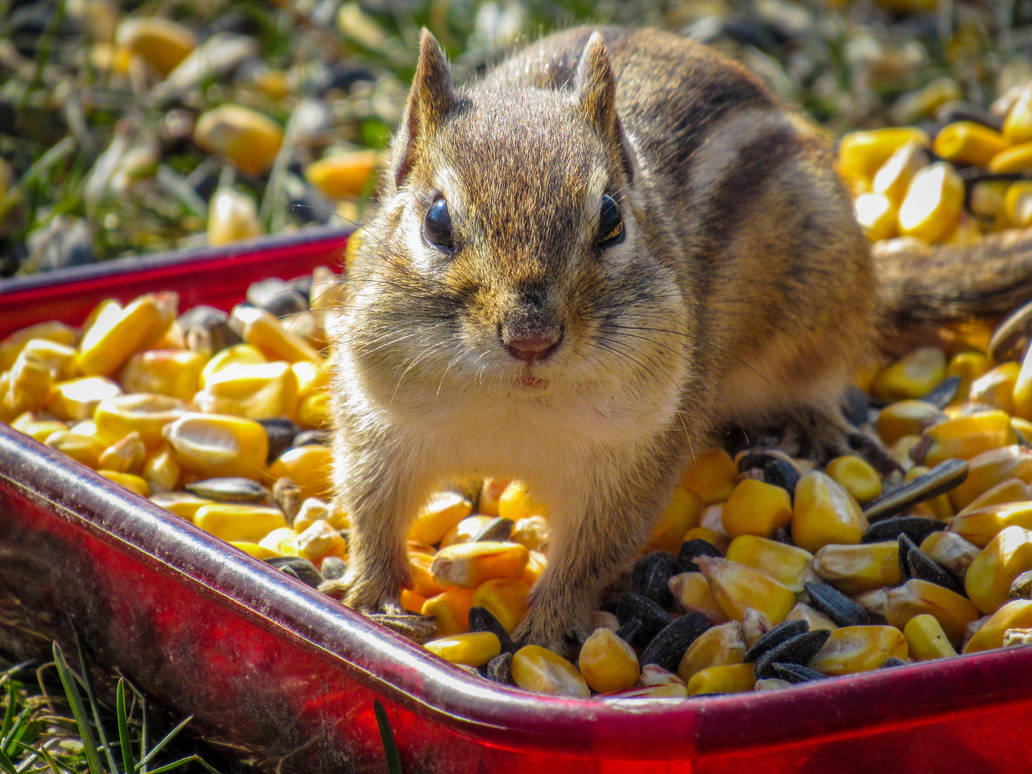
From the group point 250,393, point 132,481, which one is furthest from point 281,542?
point 250,393

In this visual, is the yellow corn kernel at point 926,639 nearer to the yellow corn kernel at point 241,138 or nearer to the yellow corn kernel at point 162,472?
the yellow corn kernel at point 162,472

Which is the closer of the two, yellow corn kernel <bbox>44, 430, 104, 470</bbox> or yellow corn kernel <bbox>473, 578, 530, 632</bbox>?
yellow corn kernel <bbox>473, 578, 530, 632</bbox>

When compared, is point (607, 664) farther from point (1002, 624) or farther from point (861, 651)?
point (1002, 624)

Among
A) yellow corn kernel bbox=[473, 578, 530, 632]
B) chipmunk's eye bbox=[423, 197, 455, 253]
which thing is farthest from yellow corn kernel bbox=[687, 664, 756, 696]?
chipmunk's eye bbox=[423, 197, 455, 253]

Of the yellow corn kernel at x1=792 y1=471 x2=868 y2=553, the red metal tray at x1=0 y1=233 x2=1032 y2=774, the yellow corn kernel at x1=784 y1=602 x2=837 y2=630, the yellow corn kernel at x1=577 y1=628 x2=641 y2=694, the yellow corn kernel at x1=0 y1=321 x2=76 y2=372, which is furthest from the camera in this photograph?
the yellow corn kernel at x1=0 y1=321 x2=76 y2=372

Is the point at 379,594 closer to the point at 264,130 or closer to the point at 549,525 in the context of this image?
the point at 549,525

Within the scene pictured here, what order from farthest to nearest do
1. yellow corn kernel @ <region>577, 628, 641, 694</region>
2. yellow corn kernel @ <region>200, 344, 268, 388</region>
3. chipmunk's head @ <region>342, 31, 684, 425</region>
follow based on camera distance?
yellow corn kernel @ <region>200, 344, 268, 388</region> → yellow corn kernel @ <region>577, 628, 641, 694</region> → chipmunk's head @ <region>342, 31, 684, 425</region>

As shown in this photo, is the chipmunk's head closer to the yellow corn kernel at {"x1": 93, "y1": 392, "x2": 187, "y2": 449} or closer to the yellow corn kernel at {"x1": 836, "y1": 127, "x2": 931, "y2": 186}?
the yellow corn kernel at {"x1": 93, "y1": 392, "x2": 187, "y2": 449}
